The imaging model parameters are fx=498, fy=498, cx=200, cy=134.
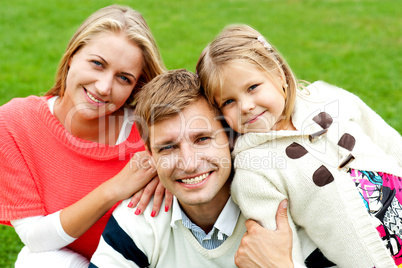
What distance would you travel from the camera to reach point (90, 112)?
10.5ft

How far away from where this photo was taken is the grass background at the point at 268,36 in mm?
7277

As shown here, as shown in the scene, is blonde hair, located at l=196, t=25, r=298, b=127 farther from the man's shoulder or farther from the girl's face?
the man's shoulder

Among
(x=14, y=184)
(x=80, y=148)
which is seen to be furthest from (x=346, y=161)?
(x=14, y=184)

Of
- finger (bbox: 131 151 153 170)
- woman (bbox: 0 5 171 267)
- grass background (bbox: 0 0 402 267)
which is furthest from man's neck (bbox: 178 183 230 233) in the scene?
grass background (bbox: 0 0 402 267)

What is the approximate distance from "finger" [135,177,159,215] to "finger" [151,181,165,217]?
35mm

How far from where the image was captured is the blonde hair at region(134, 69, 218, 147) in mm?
2656

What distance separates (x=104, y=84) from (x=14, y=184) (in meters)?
0.83

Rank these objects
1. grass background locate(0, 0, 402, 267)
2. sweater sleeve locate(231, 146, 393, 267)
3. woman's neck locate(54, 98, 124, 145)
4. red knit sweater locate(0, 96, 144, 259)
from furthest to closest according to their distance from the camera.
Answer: grass background locate(0, 0, 402, 267) → woman's neck locate(54, 98, 124, 145) → red knit sweater locate(0, 96, 144, 259) → sweater sleeve locate(231, 146, 393, 267)

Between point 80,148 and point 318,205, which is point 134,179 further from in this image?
point 318,205

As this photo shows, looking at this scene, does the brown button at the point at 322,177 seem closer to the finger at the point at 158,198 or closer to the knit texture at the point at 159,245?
the knit texture at the point at 159,245

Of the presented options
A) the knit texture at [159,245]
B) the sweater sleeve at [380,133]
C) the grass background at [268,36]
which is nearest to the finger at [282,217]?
the knit texture at [159,245]

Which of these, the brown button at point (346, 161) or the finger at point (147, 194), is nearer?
the brown button at point (346, 161)

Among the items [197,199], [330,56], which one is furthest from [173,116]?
[330,56]

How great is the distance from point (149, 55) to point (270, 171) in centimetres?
121
